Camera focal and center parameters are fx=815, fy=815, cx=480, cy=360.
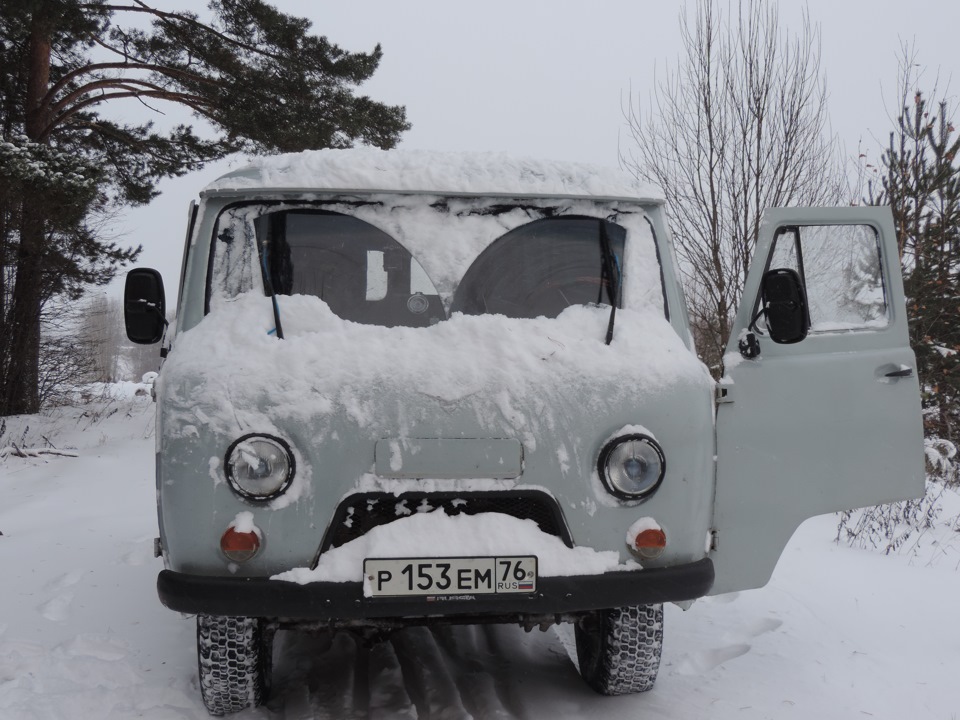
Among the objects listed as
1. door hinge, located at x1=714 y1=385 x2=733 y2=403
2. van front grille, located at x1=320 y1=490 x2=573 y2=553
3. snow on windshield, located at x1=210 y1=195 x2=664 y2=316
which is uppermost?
snow on windshield, located at x1=210 y1=195 x2=664 y2=316

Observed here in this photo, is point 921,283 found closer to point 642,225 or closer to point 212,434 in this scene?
point 642,225

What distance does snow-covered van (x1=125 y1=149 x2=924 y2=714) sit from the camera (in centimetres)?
269

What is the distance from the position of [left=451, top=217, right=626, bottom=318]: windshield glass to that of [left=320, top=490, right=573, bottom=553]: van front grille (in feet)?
2.46

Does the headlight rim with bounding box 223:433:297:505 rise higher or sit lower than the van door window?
lower

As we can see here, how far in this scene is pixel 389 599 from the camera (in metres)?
2.66

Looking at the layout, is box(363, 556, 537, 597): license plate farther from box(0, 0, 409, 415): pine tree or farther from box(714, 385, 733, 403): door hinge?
box(0, 0, 409, 415): pine tree

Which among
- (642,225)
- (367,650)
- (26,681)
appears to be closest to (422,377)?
(642,225)

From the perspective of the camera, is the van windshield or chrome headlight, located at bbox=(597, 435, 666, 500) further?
the van windshield

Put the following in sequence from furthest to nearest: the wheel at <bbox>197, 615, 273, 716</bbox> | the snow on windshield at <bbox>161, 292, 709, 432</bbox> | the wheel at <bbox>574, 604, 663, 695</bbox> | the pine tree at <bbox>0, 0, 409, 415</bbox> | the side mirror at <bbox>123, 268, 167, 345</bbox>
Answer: the pine tree at <bbox>0, 0, 409, 415</bbox> → the side mirror at <bbox>123, 268, 167, 345</bbox> → the wheel at <bbox>574, 604, 663, 695</bbox> → the wheel at <bbox>197, 615, 273, 716</bbox> → the snow on windshield at <bbox>161, 292, 709, 432</bbox>

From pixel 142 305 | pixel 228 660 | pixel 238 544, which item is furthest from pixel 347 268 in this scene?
pixel 228 660

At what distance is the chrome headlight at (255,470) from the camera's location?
2.68 m

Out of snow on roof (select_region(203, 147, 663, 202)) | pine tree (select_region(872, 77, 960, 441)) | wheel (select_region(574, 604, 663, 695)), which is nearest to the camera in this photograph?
wheel (select_region(574, 604, 663, 695))

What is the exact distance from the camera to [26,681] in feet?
11.0

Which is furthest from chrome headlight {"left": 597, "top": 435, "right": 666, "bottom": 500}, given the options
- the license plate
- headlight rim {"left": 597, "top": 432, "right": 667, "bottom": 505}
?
the license plate
